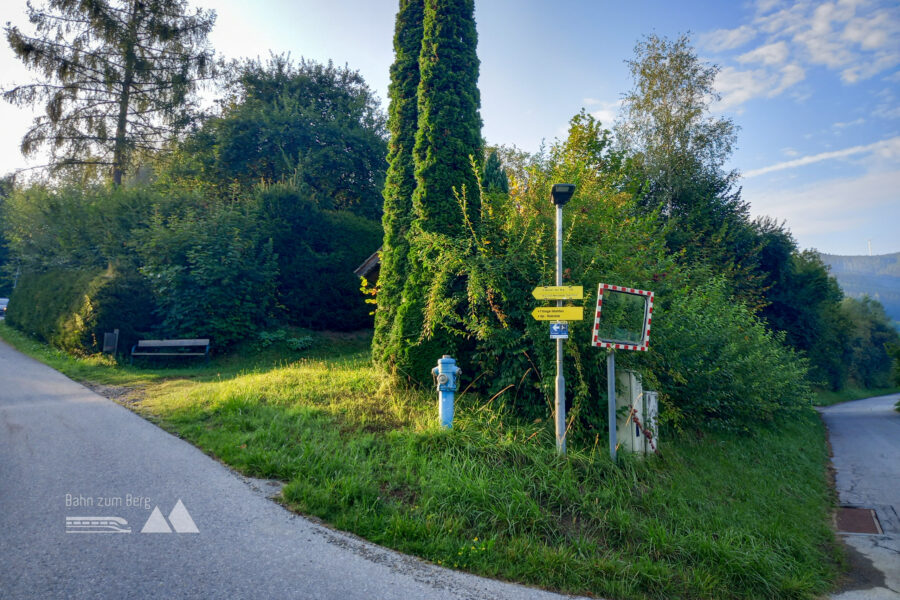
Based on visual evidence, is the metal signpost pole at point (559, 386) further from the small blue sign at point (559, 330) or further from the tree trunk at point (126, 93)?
the tree trunk at point (126, 93)

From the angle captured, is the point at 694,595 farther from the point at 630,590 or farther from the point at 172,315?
the point at 172,315

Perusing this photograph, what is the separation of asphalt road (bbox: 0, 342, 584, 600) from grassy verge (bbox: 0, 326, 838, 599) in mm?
294

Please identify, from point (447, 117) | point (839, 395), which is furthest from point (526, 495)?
point (839, 395)

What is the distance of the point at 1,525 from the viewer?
12.2 feet

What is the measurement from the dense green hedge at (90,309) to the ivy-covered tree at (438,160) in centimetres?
913

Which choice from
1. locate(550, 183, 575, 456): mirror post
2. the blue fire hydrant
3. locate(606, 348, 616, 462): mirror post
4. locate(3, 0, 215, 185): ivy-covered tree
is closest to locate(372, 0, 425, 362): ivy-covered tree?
the blue fire hydrant

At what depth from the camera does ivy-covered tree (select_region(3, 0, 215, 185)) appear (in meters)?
18.1

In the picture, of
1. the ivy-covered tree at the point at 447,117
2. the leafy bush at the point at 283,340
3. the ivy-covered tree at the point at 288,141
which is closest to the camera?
the ivy-covered tree at the point at 447,117

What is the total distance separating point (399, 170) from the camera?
942cm

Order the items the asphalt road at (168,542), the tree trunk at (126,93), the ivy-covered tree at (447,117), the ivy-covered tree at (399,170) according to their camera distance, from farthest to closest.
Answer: the tree trunk at (126,93) < the ivy-covered tree at (399,170) < the ivy-covered tree at (447,117) < the asphalt road at (168,542)

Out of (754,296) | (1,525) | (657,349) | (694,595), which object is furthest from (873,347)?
(1,525)

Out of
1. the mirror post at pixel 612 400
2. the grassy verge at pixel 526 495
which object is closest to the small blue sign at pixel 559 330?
the mirror post at pixel 612 400

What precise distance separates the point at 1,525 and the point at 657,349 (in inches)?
275

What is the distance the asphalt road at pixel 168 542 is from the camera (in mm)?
3158
